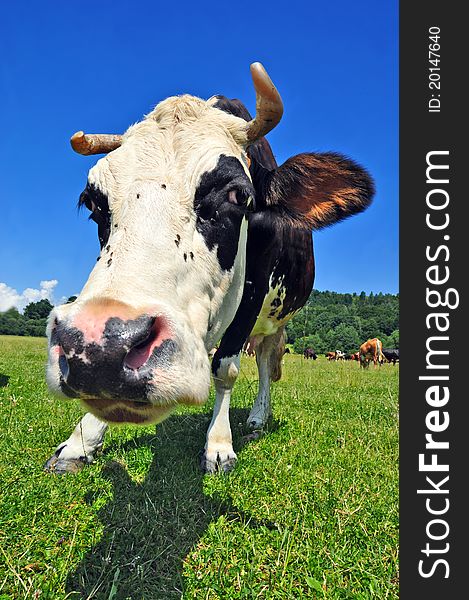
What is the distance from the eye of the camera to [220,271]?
277 cm

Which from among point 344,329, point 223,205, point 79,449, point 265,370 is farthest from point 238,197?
point 344,329

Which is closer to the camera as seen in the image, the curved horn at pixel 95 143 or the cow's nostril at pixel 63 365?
the cow's nostril at pixel 63 365

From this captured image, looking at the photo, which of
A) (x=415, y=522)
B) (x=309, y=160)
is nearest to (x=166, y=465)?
(x=415, y=522)

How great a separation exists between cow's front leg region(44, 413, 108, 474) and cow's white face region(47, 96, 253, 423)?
→ 1.46 m

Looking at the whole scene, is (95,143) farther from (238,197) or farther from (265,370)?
(265,370)

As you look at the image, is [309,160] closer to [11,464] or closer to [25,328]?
[11,464]

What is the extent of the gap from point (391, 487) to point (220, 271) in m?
2.07

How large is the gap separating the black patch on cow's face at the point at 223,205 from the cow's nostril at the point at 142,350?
868mm

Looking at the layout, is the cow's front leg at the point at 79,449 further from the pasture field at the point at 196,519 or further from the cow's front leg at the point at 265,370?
the cow's front leg at the point at 265,370

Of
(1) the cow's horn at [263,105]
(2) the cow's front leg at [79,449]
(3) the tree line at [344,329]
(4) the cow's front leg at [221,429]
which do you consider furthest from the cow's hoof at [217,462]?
(3) the tree line at [344,329]

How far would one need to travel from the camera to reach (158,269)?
214 centimetres

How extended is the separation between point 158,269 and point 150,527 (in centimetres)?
157

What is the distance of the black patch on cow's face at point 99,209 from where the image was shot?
8.68 ft

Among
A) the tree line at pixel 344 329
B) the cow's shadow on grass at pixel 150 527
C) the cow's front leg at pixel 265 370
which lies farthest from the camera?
the tree line at pixel 344 329
